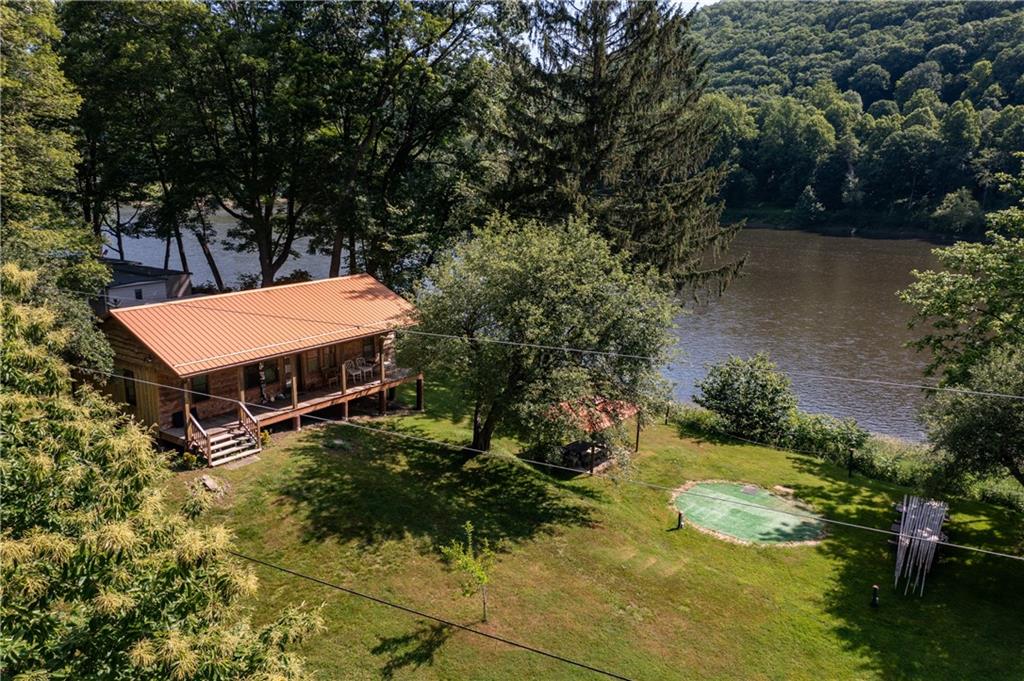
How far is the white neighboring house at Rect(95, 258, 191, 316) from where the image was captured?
27.5 meters

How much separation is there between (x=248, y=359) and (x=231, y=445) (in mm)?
2367

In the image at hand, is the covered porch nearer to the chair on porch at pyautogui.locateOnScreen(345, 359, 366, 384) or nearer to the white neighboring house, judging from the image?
the chair on porch at pyautogui.locateOnScreen(345, 359, 366, 384)

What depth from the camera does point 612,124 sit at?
27.2 metres

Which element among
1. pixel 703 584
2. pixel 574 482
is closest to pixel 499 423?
pixel 574 482

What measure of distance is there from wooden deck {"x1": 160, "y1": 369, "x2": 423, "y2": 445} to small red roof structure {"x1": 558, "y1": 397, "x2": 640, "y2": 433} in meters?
5.74

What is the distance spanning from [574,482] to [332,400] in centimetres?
799

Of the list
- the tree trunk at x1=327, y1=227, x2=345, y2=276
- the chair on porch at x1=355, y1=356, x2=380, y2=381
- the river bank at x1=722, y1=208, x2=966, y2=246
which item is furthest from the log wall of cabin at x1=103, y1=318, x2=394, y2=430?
the river bank at x1=722, y1=208, x2=966, y2=246

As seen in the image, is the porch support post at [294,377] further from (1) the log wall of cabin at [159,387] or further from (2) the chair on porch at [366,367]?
(2) the chair on porch at [366,367]

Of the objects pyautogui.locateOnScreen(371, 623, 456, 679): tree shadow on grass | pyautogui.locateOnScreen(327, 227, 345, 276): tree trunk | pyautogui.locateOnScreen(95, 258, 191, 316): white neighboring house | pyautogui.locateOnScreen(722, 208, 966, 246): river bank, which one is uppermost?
pyautogui.locateOnScreen(722, 208, 966, 246): river bank

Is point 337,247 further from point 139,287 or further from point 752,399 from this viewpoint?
point 752,399

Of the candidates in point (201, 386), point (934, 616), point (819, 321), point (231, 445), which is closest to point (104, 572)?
point (231, 445)

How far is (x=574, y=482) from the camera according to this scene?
20906 mm

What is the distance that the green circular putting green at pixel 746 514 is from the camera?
18609mm

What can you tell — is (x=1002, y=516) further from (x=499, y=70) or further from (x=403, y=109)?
(x=403, y=109)
